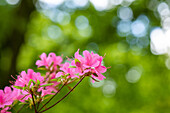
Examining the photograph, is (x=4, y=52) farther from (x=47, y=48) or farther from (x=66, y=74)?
(x=66, y=74)

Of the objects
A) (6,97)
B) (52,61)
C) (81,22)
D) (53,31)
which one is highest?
(81,22)

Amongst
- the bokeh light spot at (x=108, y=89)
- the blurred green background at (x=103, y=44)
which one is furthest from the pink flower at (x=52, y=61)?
the bokeh light spot at (x=108, y=89)

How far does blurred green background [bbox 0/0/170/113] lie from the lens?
4410mm

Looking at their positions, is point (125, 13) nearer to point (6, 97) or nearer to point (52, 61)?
point (52, 61)

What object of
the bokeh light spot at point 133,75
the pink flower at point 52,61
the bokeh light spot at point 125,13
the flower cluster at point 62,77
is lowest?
the flower cluster at point 62,77

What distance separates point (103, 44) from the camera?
530 cm

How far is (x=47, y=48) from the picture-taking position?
5.06 metres

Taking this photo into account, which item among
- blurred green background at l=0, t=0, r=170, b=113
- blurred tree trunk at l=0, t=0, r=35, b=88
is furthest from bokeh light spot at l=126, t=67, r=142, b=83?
blurred tree trunk at l=0, t=0, r=35, b=88

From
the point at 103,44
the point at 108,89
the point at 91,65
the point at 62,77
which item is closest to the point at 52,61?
the point at 62,77

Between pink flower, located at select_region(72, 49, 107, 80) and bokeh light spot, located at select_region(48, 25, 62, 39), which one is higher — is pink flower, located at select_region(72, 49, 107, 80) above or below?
below

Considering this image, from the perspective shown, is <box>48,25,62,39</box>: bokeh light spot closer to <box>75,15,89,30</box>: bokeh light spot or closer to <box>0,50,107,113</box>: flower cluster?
<box>75,15,89,30</box>: bokeh light spot

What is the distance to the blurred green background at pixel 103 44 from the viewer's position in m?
4.41

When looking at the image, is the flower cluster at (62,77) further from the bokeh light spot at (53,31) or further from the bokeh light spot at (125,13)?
the bokeh light spot at (125,13)

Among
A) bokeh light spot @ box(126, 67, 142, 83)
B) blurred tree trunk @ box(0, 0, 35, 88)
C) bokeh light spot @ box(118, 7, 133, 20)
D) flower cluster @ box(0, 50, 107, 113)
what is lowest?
flower cluster @ box(0, 50, 107, 113)
